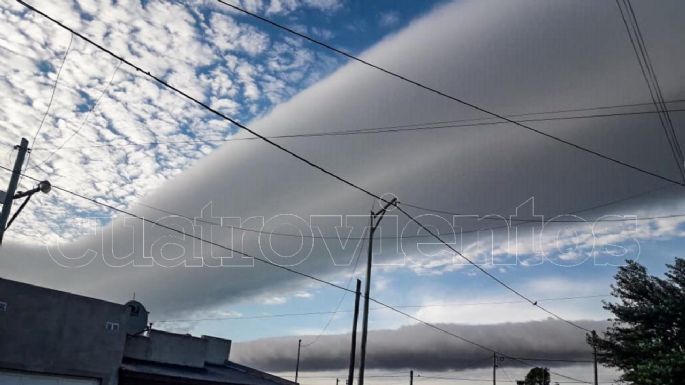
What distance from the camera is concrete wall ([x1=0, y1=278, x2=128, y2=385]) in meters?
24.3

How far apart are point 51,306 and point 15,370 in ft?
Result: 9.32

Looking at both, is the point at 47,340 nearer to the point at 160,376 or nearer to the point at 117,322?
the point at 117,322

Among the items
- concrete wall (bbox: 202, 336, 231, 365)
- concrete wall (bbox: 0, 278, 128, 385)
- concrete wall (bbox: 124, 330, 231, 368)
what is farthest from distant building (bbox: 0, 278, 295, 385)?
concrete wall (bbox: 202, 336, 231, 365)

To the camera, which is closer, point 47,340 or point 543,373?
point 47,340

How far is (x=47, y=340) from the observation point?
2520 centimetres

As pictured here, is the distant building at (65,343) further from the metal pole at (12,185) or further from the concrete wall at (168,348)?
the metal pole at (12,185)

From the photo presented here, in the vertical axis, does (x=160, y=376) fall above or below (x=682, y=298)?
below

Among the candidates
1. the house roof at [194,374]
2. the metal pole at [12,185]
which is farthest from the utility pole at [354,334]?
the metal pole at [12,185]

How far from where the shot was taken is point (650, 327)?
35.0 metres

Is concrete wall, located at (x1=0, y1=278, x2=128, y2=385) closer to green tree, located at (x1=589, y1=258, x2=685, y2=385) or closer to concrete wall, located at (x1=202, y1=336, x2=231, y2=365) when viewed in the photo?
concrete wall, located at (x1=202, y1=336, x2=231, y2=365)

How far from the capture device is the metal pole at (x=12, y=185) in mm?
19739

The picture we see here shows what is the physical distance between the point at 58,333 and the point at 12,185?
26.9 feet

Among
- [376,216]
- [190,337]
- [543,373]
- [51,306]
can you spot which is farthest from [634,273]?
[543,373]

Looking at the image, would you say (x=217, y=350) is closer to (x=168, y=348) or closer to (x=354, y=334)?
(x=168, y=348)
